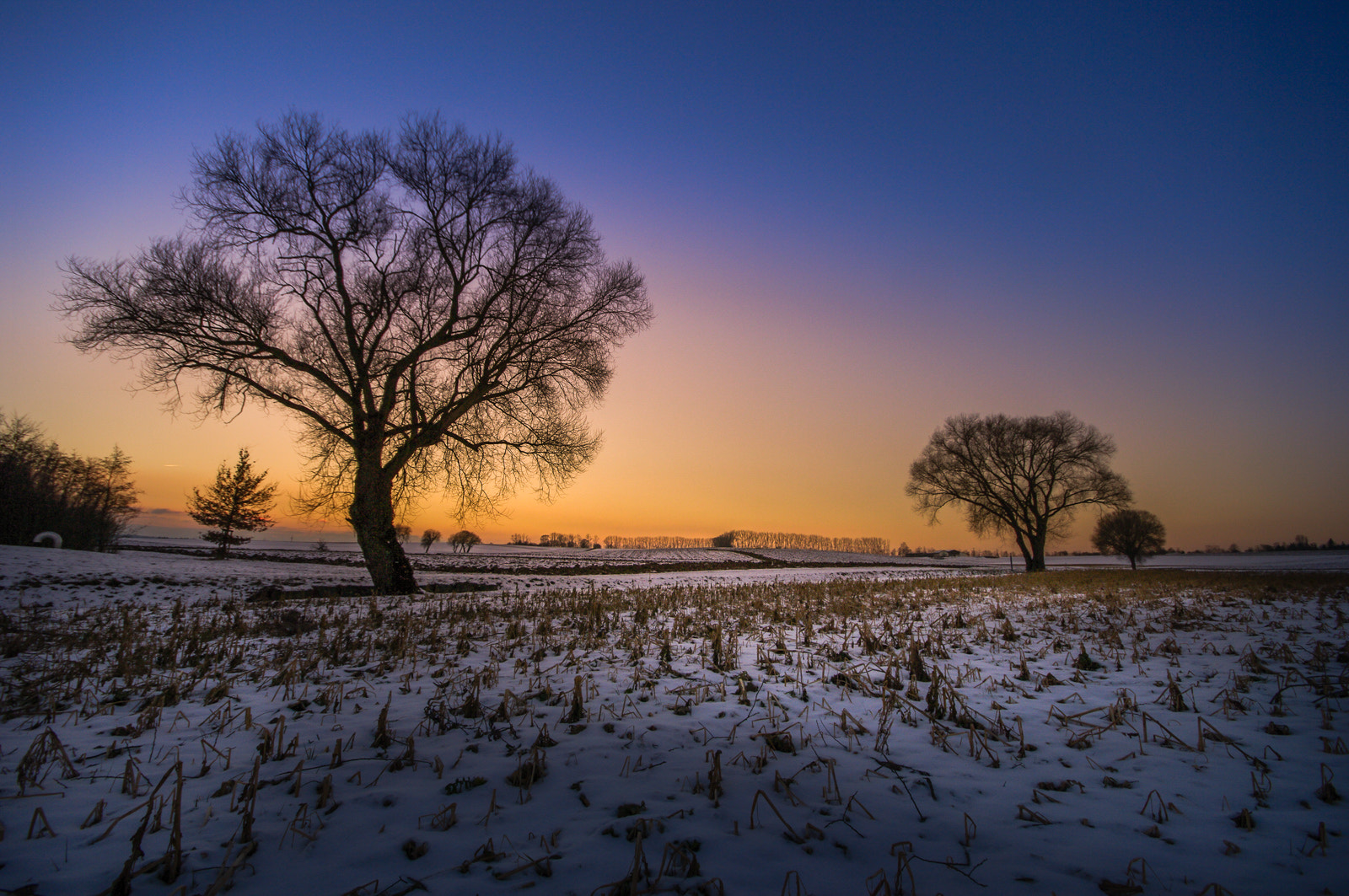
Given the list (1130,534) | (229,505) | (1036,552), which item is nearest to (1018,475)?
(1036,552)

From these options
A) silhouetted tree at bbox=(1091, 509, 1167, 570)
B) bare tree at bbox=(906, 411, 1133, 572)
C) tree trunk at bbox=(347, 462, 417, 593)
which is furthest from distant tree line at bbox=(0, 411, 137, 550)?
silhouetted tree at bbox=(1091, 509, 1167, 570)

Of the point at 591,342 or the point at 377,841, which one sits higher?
the point at 591,342

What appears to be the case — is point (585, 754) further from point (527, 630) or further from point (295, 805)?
point (527, 630)

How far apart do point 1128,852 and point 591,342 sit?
15602 mm

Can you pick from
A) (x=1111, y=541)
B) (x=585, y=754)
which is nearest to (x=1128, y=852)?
(x=585, y=754)

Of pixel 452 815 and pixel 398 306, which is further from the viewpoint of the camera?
pixel 398 306

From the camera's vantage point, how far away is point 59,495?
27.7m

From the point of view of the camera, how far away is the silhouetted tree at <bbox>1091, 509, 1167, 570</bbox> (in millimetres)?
51625

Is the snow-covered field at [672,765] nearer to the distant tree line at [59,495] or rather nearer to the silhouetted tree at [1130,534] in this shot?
the distant tree line at [59,495]

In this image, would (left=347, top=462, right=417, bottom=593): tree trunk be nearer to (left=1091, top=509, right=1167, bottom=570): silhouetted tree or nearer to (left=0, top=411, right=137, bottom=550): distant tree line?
(left=0, top=411, right=137, bottom=550): distant tree line

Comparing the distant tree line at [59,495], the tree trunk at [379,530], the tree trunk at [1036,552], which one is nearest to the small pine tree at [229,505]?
the distant tree line at [59,495]

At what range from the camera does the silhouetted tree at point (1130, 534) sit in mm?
51625

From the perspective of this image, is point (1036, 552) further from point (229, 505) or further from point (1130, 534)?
point (229, 505)

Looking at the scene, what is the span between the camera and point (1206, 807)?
2.36 metres
